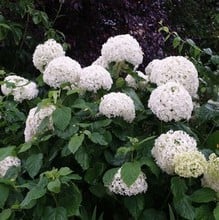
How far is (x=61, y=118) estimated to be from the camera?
2047mm

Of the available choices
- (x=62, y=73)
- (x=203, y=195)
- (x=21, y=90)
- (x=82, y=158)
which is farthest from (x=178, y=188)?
(x=21, y=90)

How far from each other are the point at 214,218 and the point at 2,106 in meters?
1.08

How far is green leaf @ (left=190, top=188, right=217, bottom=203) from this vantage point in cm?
192

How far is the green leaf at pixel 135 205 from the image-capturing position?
1995 millimetres

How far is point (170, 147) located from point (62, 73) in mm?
596

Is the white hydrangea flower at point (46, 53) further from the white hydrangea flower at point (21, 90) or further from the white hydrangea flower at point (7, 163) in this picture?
the white hydrangea flower at point (7, 163)

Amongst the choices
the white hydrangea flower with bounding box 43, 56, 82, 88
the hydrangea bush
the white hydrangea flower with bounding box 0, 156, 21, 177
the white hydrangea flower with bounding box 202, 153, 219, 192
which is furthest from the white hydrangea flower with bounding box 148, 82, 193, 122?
the white hydrangea flower with bounding box 0, 156, 21, 177

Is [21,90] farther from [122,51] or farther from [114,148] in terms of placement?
[114,148]

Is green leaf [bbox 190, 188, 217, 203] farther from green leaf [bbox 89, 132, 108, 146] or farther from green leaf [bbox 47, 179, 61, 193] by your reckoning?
green leaf [bbox 47, 179, 61, 193]

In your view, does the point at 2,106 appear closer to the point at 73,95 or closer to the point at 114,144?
the point at 73,95

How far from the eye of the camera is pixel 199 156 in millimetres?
1935

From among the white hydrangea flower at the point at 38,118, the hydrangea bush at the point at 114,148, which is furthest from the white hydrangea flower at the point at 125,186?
the white hydrangea flower at the point at 38,118

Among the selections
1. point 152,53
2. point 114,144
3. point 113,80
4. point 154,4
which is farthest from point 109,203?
point 154,4

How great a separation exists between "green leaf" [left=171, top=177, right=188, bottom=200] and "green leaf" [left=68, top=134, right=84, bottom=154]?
34cm
